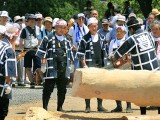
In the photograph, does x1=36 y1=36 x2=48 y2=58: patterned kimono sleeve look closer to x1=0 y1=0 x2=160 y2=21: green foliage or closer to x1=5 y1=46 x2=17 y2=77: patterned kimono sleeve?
x1=5 y1=46 x2=17 y2=77: patterned kimono sleeve

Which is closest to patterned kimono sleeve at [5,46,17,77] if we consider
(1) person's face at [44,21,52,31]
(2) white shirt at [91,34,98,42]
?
(2) white shirt at [91,34,98,42]

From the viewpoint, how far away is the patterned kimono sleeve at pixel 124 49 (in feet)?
33.4

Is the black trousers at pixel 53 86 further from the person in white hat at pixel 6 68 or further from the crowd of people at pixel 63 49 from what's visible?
the person in white hat at pixel 6 68

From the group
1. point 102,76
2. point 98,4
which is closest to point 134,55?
point 102,76

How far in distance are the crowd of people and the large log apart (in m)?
0.92

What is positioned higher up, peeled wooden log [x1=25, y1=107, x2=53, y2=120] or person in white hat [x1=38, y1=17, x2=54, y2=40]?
person in white hat [x1=38, y1=17, x2=54, y2=40]

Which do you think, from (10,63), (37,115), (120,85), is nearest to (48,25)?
(10,63)

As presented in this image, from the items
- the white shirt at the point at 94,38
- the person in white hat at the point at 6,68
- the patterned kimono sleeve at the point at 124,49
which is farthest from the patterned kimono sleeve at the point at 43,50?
the person in white hat at the point at 6,68

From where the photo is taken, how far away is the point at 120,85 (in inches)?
364

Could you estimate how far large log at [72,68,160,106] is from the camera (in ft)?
30.3

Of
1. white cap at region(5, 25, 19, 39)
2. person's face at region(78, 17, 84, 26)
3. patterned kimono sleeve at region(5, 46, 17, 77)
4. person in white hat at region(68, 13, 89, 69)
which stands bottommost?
patterned kimono sleeve at region(5, 46, 17, 77)

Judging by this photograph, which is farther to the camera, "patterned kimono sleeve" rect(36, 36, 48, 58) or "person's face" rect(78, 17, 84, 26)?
"person's face" rect(78, 17, 84, 26)

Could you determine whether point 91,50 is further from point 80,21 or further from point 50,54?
point 80,21

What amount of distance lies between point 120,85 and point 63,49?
319 centimetres
